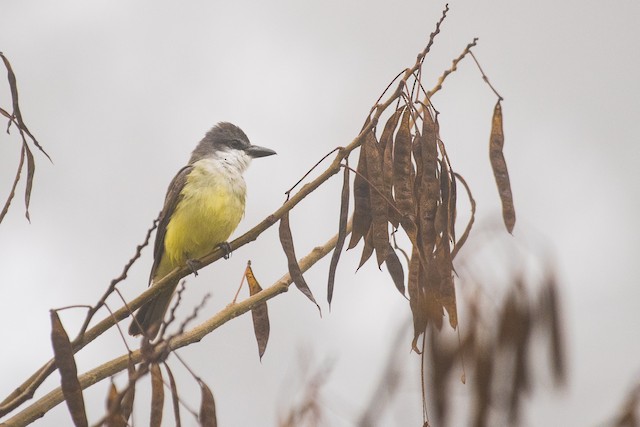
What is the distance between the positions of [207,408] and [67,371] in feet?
1.06

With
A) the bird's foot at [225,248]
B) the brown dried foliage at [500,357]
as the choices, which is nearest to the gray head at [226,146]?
the bird's foot at [225,248]

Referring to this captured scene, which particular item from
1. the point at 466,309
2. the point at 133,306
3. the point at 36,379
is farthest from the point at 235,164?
the point at 466,309

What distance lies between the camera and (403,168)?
7.63ft

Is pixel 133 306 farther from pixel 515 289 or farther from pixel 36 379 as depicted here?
pixel 515 289

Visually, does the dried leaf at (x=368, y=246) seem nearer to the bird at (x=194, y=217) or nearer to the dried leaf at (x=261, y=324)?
the dried leaf at (x=261, y=324)

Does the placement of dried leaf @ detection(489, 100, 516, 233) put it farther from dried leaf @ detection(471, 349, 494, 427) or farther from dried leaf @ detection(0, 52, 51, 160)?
dried leaf @ detection(0, 52, 51, 160)

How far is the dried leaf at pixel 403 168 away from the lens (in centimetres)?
230

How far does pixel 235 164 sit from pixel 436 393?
4.38m

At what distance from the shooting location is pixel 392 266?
232 centimetres

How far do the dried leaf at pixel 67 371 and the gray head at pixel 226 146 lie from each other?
150 inches

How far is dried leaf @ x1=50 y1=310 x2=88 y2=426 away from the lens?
181 centimetres

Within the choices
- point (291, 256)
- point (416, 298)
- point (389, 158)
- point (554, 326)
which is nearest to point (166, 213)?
point (291, 256)

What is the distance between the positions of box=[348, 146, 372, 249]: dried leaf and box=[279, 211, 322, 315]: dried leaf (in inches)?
6.0

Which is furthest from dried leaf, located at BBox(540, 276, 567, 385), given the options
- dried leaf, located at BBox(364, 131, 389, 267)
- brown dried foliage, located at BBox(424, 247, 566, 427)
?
dried leaf, located at BBox(364, 131, 389, 267)
